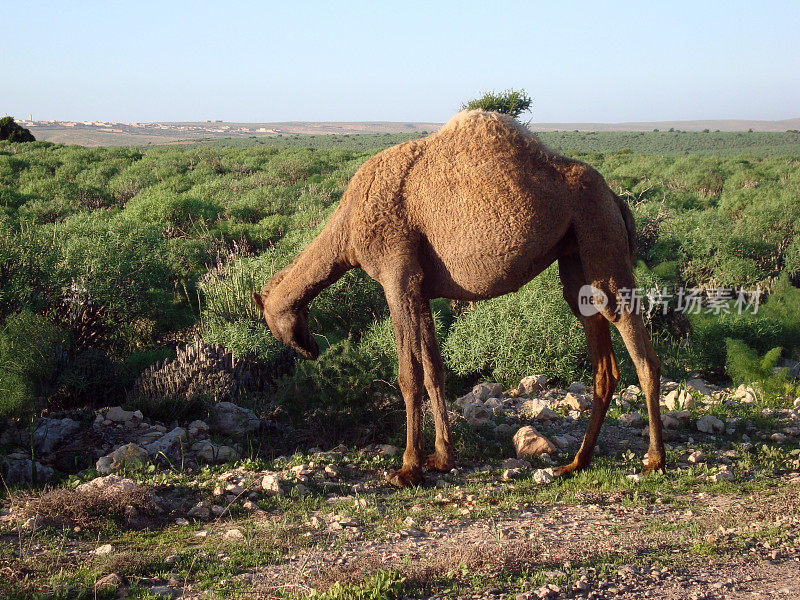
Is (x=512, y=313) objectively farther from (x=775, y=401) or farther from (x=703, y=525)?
(x=703, y=525)

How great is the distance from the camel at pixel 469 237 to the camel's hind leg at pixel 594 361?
0.05ft

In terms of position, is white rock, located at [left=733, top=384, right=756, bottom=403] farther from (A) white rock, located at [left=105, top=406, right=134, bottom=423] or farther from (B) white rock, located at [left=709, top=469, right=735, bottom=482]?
(A) white rock, located at [left=105, top=406, right=134, bottom=423]

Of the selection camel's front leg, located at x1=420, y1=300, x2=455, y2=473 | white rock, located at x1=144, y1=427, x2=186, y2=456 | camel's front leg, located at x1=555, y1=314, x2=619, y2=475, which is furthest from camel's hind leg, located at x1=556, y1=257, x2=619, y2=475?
white rock, located at x1=144, y1=427, x2=186, y2=456

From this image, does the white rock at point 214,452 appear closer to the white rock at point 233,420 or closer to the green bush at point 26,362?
the white rock at point 233,420

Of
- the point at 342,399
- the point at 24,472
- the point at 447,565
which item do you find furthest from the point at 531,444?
the point at 24,472

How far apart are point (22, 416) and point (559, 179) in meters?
5.73

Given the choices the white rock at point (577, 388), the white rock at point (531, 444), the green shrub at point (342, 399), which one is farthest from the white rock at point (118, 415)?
the white rock at point (577, 388)

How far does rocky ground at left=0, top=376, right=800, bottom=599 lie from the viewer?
421 centimetres

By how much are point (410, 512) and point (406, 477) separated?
2.23 ft

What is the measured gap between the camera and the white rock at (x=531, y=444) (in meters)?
6.95

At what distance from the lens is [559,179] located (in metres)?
5.92

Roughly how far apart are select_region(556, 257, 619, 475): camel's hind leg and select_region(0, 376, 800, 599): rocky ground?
195 mm

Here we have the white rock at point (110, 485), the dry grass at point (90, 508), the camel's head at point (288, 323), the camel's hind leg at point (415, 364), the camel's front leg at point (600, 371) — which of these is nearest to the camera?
the dry grass at point (90, 508)

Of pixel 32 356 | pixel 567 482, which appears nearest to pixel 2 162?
pixel 32 356
